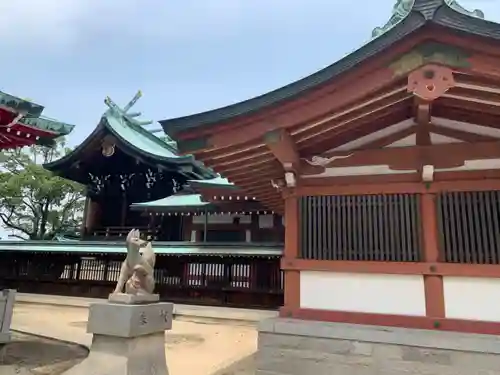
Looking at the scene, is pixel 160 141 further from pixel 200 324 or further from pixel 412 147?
pixel 412 147

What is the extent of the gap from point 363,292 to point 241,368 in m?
2.86

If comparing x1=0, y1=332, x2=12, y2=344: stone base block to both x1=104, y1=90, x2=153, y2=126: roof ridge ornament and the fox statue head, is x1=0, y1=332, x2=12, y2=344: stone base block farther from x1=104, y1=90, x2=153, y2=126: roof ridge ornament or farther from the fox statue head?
x1=104, y1=90, x2=153, y2=126: roof ridge ornament

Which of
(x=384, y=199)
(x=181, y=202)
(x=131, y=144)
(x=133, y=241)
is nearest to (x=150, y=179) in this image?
(x=131, y=144)

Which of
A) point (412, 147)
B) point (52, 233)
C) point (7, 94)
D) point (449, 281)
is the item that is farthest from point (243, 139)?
point (52, 233)

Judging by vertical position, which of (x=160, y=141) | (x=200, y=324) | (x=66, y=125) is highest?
(x=160, y=141)

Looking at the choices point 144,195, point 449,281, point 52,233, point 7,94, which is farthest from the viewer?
point 52,233

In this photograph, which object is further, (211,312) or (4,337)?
Result: (211,312)

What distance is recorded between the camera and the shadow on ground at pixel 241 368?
5914mm

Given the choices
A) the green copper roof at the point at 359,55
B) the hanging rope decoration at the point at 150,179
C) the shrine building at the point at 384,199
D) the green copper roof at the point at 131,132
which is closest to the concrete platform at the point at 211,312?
the shrine building at the point at 384,199

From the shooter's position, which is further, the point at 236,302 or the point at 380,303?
the point at 236,302

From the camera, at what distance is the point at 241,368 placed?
6.23 metres

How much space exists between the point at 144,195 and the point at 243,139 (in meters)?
17.4

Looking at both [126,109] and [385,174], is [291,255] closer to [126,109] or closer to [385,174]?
[385,174]

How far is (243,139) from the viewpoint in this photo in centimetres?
431
